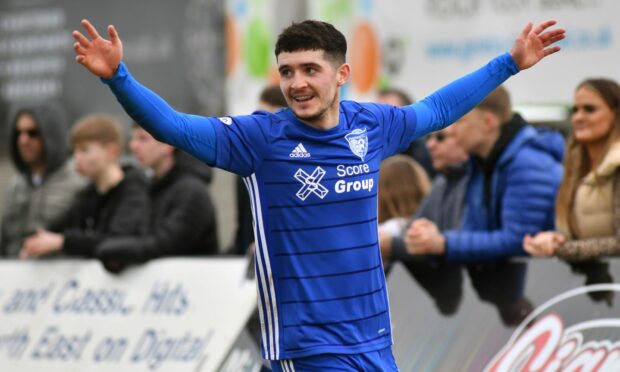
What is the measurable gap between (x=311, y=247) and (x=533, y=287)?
7.47ft

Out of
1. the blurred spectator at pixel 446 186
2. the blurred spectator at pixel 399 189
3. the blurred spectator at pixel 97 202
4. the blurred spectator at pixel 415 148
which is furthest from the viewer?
the blurred spectator at pixel 415 148

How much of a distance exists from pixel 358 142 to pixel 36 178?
5.65m

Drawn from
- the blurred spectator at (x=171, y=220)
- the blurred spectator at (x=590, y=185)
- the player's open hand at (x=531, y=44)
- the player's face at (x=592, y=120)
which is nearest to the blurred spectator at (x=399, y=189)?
the blurred spectator at (x=171, y=220)

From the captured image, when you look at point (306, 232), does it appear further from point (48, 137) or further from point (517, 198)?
point (48, 137)

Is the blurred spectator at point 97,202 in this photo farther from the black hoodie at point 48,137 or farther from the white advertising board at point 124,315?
the black hoodie at point 48,137

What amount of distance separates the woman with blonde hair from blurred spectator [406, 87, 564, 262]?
656 millimetres

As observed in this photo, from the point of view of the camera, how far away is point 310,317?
18.5ft

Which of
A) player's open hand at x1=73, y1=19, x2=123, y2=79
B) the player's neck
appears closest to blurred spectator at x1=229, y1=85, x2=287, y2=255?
the player's neck

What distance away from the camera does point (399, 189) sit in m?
8.95

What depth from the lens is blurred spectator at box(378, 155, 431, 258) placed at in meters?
8.90

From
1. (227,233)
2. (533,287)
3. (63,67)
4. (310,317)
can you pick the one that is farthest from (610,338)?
(63,67)

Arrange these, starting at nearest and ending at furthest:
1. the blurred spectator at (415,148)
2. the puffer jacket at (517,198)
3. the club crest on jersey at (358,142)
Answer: the club crest on jersey at (358,142) < the puffer jacket at (517,198) < the blurred spectator at (415,148)

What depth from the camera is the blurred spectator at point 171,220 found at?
9.28 m

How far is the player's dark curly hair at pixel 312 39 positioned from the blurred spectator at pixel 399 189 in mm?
3141
